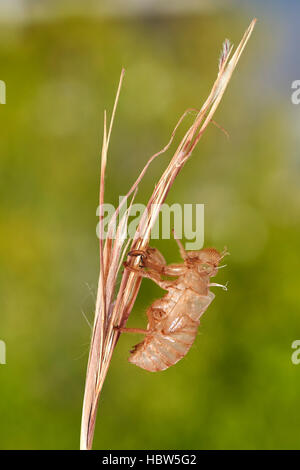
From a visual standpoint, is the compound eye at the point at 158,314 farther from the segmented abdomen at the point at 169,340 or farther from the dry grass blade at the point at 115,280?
the dry grass blade at the point at 115,280

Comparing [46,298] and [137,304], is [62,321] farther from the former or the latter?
[137,304]

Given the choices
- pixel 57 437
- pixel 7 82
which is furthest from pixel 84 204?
pixel 57 437

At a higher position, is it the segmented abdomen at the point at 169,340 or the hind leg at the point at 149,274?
the hind leg at the point at 149,274
